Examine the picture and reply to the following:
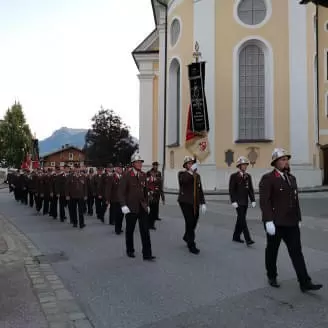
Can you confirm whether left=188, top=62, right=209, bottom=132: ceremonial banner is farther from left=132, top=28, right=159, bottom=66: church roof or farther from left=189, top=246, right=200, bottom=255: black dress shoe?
left=189, top=246, right=200, bottom=255: black dress shoe

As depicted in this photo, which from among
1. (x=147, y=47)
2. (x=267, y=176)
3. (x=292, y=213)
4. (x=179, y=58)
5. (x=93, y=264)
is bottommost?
(x=93, y=264)

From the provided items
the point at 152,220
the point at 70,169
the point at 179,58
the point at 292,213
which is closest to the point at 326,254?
the point at 292,213

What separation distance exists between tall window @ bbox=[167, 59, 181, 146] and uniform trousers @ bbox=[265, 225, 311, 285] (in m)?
25.9

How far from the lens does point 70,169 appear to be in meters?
15.3

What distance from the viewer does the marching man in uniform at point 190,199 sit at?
372 inches

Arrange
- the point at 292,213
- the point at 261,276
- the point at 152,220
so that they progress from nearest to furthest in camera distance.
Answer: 1. the point at 292,213
2. the point at 261,276
3. the point at 152,220

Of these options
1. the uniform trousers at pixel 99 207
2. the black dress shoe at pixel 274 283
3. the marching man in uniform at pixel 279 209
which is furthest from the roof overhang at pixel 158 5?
the black dress shoe at pixel 274 283

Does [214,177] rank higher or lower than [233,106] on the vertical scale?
lower

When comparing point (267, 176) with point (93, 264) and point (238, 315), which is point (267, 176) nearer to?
point (238, 315)

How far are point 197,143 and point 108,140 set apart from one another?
82.7ft

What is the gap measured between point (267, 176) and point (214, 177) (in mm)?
21589

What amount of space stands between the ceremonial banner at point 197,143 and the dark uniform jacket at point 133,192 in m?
19.8

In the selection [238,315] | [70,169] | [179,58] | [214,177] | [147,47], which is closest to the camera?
[238,315]

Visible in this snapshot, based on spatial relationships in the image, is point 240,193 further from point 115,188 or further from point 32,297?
point 32,297
